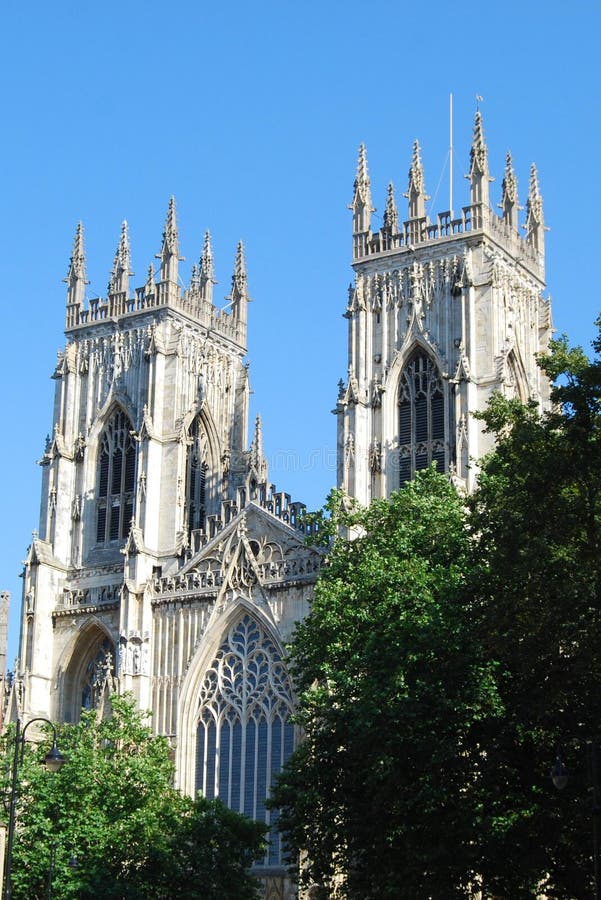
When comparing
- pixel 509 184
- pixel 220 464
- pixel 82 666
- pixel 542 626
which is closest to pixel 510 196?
pixel 509 184

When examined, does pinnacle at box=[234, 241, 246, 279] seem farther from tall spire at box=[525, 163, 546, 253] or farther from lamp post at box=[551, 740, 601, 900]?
lamp post at box=[551, 740, 601, 900]

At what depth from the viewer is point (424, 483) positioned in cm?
4581

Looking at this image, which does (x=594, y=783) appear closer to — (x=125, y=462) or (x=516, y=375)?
(x=516, y=375)

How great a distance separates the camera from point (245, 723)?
55.0 m

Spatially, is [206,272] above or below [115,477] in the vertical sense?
above

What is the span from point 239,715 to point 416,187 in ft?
61.4

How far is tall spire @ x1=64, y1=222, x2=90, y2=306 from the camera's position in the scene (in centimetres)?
6581

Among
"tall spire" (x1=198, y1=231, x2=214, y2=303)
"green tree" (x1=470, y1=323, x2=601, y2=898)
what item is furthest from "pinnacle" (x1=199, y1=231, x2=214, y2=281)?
"green tree" (x1=470, y1=323, x2=601, y2=898)

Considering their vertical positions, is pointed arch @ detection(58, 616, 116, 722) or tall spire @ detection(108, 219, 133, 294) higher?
tall spire @ detection(108, 219, 133, 294)

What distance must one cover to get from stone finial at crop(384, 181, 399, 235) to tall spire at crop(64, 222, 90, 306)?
12.7 m

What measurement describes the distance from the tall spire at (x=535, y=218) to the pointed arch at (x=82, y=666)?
791 inches

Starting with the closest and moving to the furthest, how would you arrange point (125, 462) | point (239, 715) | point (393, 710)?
point (393, 710) < point (239, 715) < point (125, 462)

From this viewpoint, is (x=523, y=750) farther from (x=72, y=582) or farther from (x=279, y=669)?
(x=72, y=582)

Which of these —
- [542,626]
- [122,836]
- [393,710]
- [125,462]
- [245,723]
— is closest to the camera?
[542,626]
